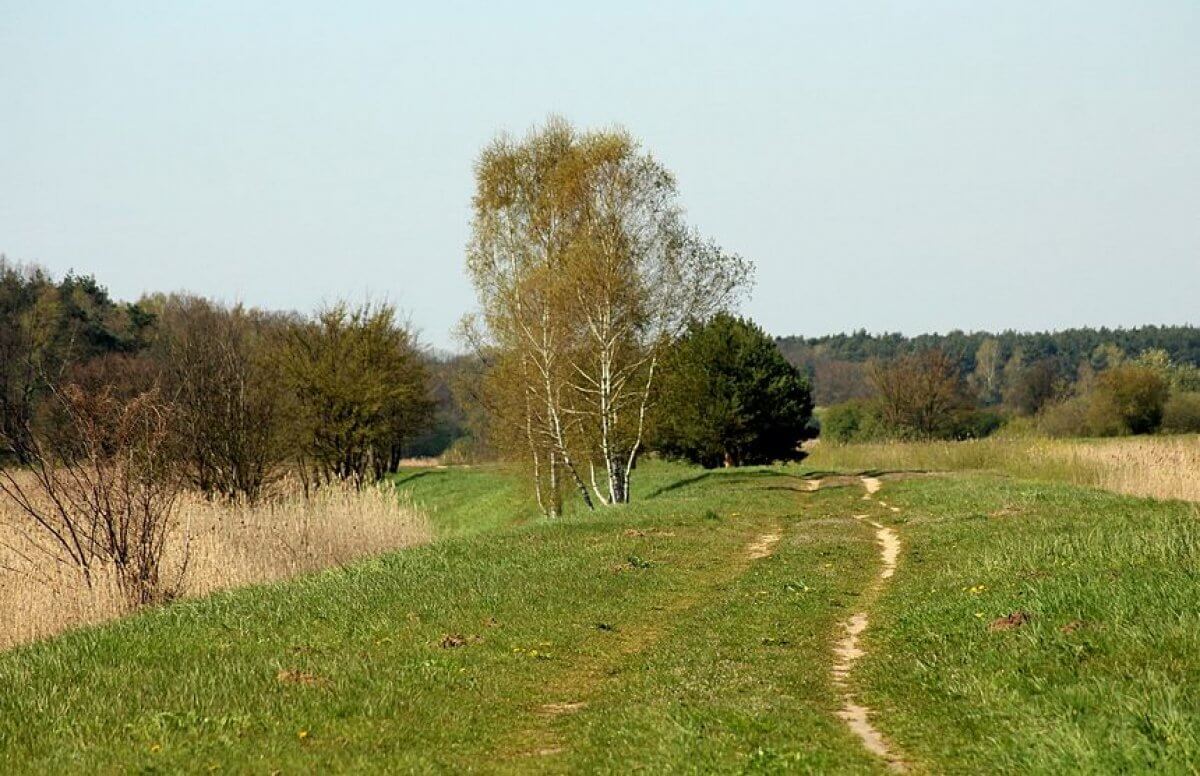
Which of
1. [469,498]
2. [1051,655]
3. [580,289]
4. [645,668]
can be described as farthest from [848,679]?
[469,498]

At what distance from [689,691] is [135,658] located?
21.2ft

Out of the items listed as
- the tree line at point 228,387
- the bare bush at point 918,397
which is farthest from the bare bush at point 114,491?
the bare bush at point 918,397

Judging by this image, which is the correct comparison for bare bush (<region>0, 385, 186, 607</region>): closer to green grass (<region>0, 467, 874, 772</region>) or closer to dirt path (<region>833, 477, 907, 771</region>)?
green grass (<region>0, 467, 874, 772</region>)

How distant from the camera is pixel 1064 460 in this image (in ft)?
151

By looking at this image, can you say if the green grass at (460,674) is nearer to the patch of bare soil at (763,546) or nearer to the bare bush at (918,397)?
the patch of bare soil at (763,546)

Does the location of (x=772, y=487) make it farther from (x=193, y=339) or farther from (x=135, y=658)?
(x=135, y=658)

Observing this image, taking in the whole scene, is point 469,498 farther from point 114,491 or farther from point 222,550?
point 114,491

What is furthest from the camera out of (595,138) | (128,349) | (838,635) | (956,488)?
(128,349)

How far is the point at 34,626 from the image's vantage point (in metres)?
19.2

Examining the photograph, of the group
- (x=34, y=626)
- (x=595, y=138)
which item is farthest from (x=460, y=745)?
(x=595, y=138)

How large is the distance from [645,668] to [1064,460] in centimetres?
3725

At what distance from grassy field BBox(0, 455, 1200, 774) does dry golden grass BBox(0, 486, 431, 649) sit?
8.97 feet

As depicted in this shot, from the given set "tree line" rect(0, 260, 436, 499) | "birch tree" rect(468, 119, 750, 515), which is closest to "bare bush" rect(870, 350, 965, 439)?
"tree line" rect(0, 260, 436, 499)

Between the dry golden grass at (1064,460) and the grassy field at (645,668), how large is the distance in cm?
1429
